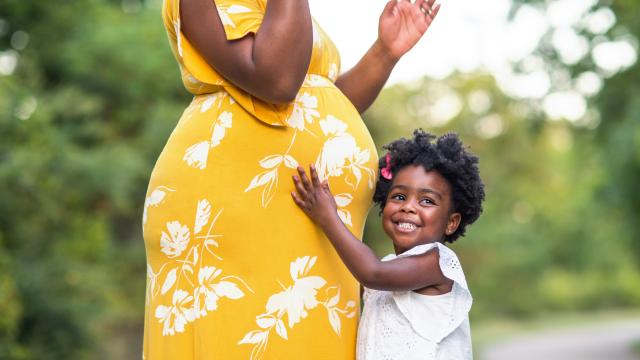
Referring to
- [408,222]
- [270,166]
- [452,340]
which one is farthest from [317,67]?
Result: [452,340]

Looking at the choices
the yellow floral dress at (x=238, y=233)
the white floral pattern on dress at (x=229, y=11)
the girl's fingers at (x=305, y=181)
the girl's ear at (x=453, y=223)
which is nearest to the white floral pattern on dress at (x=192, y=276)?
the yellow floral dress at (x=238, y=233)

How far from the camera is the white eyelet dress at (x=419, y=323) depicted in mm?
2242

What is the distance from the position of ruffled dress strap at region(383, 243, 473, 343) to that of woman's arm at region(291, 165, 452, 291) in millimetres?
30

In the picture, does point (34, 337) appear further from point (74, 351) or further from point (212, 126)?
point (212, 126)

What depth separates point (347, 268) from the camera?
224 centimetres

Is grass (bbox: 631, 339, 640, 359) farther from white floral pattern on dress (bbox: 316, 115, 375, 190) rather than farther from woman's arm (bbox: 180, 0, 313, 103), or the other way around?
woman's arm (bbox: 180, 0, 313, 103)

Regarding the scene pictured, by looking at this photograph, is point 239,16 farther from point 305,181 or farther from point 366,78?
point 366,78

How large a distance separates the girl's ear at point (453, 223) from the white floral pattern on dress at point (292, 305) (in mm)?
498

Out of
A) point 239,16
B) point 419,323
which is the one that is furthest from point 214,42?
point 419,323

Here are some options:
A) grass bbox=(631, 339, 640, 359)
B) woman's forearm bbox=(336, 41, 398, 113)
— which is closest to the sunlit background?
grass bbox=(631, 339, 640, 359)

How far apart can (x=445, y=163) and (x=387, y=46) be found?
0.48 m

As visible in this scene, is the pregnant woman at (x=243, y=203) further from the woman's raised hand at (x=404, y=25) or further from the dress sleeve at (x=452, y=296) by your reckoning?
the woman's raised hand at (x=404, y=25)

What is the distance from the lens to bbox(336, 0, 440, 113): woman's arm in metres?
2.67

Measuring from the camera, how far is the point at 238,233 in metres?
2.08
